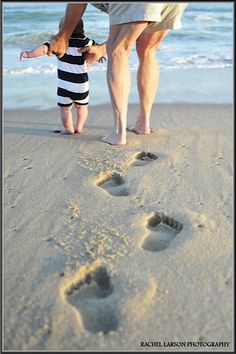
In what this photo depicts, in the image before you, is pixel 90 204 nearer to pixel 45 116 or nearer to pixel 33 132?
pixel 33 132

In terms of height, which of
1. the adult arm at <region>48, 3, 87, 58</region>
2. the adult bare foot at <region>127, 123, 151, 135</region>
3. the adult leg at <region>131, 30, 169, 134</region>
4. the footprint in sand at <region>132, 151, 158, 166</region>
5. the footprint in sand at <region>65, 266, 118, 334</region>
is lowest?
the footprint in sand at <region>65, 266, 118, 334</region>

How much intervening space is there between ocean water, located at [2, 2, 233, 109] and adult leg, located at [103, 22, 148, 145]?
49.5 inches

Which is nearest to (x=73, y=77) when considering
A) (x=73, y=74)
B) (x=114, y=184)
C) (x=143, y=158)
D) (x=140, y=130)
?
(x=73, y=74)

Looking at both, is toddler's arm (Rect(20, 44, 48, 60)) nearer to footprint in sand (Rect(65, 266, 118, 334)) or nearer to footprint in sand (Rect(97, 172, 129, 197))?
footprint in sand (Rect(97, 172, 129, 197))

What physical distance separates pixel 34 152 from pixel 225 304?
1780mm

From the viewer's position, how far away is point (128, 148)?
2.94 m

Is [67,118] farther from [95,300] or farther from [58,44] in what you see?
[95,300]

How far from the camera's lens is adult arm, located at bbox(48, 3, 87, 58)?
2721 mm

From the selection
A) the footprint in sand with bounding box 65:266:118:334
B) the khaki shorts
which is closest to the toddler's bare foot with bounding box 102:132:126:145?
the khaki shorts

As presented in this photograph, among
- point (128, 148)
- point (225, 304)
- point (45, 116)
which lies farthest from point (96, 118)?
point (225, 304)

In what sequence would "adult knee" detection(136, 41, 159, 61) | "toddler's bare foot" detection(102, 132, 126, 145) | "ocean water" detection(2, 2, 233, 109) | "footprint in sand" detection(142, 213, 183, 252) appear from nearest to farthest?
"footprint in sand" detection(142, 213, 183, 252)
"toddler's bare foot" detection(102, 132, 126, 145)
"adult knee" detection(136, 41, 159, 61)
"ocean water" detection(2, 2, 233, 109)

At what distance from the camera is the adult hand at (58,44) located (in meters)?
2.83

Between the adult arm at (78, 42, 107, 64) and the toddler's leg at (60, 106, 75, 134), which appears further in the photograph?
the toddler's leg at (60, 106, 75, 134)

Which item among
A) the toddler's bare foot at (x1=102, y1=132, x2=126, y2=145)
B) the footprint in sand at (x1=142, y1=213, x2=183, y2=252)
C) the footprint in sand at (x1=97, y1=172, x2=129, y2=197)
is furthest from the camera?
the toddler's bare foot at (x1=102, y1=132, x2=126, y2=145)
